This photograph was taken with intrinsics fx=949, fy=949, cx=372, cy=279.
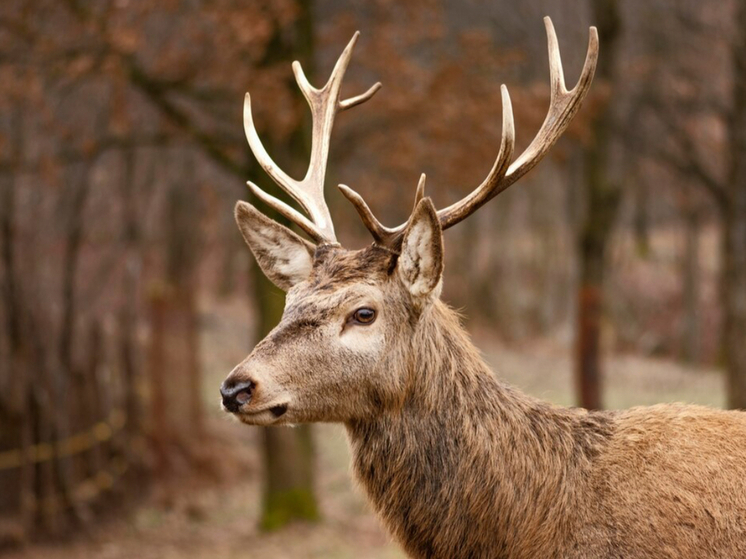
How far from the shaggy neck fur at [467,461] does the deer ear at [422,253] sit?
0.21 m

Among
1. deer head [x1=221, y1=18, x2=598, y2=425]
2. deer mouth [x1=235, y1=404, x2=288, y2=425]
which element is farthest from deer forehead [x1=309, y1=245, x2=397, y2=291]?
deer mouth [x1=235, y1=404, x2=288, y2=425]

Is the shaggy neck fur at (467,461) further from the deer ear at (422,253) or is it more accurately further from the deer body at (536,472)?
the deer ear at (422,253)

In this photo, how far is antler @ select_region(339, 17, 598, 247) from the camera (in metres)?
4.18

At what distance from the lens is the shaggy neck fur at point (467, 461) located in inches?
159

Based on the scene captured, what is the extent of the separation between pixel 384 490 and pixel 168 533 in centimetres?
709

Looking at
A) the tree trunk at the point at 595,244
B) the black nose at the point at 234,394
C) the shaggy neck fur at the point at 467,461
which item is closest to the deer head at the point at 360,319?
the black nose at the point at 234,394

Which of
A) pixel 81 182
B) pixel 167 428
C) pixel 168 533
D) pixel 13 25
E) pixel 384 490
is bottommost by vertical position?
pixel 168 533

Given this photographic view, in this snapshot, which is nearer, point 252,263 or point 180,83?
point 180,83

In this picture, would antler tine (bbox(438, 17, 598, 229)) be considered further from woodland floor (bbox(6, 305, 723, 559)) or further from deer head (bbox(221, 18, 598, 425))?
woodland floor (bbox(6, 305, 723, 559))

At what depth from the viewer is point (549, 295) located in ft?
108

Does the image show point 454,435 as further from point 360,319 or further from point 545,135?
point 545,135

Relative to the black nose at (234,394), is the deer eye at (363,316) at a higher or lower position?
higher

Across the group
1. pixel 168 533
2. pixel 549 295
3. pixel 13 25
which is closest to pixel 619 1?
pixel 13 25

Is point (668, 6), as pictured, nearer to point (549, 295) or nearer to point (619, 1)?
point (619, 1)
